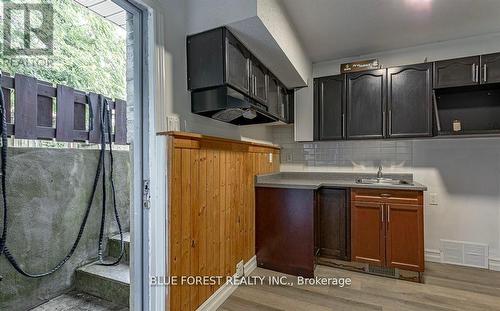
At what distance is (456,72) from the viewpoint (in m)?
2.58

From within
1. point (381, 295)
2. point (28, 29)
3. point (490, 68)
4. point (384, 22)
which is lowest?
point (381, 295)

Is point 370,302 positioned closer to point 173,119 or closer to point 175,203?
point 175,203

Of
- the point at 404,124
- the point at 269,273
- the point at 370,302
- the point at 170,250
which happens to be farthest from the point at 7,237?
the point at 404,124

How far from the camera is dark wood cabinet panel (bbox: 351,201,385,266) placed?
253 cm

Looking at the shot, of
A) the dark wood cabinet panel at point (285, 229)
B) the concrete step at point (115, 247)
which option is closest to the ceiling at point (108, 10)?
the concrete step at point (115, 247)

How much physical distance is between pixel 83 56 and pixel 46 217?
108 centimetres

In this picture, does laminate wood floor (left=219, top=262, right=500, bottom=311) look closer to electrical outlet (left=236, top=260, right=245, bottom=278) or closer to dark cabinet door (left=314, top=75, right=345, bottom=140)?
electrical outlet (left=236, top=260, right=245, bottom=278)

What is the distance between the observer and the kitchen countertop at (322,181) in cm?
249

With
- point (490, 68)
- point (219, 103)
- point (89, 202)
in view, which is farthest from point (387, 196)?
point (89, 202)

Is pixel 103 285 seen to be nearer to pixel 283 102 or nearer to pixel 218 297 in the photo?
pixel 218 297

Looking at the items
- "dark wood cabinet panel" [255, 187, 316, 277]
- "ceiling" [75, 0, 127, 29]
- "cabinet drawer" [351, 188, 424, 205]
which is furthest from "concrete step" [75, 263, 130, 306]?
"cabinet drawer" [351, 188, 424, 205]

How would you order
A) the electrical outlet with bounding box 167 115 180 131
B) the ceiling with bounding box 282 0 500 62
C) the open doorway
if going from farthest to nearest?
1. the ceiling with bounding box 282 0 500 62
2. the electrical outlet with bounding box 167 115 180 131
3. the open doorway

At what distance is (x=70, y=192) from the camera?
73.2 inches

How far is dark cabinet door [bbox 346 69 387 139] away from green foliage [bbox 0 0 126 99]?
2402 millimetres
